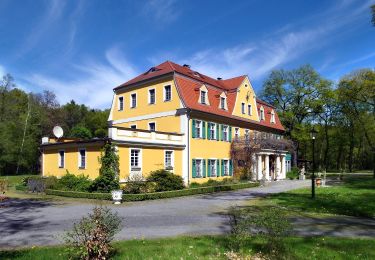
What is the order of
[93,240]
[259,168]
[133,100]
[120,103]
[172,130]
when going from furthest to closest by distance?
[259,168] < [120,103] < [133,100] < [172,130] < [93,240]

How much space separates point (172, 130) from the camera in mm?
29047

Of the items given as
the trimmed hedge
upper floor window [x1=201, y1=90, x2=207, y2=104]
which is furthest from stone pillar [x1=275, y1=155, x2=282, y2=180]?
the trimmed hedge

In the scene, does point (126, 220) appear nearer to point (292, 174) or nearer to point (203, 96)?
point (203, 96)

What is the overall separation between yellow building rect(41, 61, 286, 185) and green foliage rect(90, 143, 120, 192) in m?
0.60

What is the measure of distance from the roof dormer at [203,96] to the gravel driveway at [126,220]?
556 inches

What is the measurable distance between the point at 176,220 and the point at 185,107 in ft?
52.4

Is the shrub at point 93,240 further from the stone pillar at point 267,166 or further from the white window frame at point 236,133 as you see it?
the stone pillar at point 267,166

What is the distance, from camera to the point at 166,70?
1200 inches

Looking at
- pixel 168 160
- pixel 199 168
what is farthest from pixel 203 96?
pixel 168 160

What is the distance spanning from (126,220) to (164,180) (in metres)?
10.8

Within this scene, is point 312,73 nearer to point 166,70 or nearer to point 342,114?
point 342,114

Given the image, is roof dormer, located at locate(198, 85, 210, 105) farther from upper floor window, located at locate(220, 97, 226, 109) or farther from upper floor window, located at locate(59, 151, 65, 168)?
upper floor window, located at locate(59, 151, 65, 168)

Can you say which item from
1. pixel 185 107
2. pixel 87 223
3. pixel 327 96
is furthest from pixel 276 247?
pixel 327 96

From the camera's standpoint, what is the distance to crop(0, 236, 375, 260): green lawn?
7259mm
